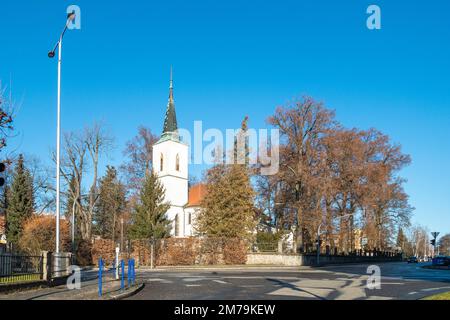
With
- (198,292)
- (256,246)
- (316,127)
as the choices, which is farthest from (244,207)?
(198,292)

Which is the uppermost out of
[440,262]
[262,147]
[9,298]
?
[262,147]

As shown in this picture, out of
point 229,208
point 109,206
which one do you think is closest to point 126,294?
point 229,208

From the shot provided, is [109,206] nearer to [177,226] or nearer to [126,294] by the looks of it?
[177,226]

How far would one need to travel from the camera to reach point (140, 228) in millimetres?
49906

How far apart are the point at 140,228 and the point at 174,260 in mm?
7718

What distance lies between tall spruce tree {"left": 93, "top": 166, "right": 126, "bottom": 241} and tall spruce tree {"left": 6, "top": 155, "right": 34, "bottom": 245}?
10464 millimetres

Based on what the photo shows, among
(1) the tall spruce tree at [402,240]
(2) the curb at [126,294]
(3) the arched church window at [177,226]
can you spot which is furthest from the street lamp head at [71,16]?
(1) the tall spruce tree at [402,240]

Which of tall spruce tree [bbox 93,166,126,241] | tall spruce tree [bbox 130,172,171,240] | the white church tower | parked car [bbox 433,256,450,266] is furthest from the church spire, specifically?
parked car [bbox 433,256,450,266]

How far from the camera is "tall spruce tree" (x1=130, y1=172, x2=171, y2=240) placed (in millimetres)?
49844

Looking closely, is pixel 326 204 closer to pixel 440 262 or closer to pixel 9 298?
pixel 440 262

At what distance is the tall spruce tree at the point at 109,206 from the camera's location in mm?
63459

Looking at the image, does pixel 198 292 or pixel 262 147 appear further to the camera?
pixel 262 147

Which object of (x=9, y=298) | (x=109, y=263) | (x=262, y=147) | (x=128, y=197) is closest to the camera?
(x=9, y=298)
